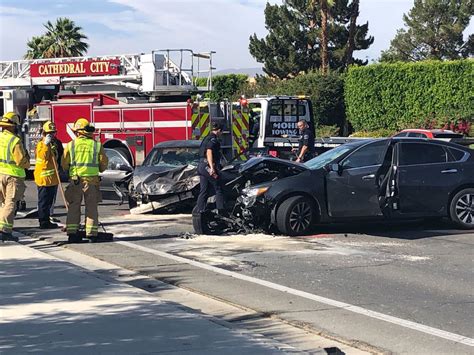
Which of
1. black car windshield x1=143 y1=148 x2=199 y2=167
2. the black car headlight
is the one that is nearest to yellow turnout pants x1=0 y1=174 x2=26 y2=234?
the black car headlight

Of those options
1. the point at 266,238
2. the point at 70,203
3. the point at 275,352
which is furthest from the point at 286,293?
the point at 70,203

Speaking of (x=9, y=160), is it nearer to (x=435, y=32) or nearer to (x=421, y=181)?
(x=421, y=181)

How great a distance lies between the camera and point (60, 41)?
49.6 metres

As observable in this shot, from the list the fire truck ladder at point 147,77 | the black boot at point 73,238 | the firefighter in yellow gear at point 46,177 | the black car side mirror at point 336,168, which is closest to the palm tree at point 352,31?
the fire truck ladder at point 147,77

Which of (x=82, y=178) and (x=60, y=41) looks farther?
(x=60, y=41)

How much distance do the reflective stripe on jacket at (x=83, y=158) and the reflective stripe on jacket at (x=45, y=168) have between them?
5.60 ft

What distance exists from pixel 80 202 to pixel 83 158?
666mm

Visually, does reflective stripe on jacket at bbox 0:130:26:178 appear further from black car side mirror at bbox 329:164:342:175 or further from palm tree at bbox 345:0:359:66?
palm tree at bbox 345:0:359:66

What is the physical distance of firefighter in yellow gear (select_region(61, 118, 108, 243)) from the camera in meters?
10.8

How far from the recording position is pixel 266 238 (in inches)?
447

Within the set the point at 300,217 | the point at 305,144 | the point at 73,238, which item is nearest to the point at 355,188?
the point at 300,217

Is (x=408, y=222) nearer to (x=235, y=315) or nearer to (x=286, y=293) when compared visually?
(x=286, y=293)

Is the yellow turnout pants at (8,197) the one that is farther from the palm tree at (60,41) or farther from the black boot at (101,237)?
the palm tree at (60,41)

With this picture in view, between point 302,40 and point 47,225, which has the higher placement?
point 302,40
